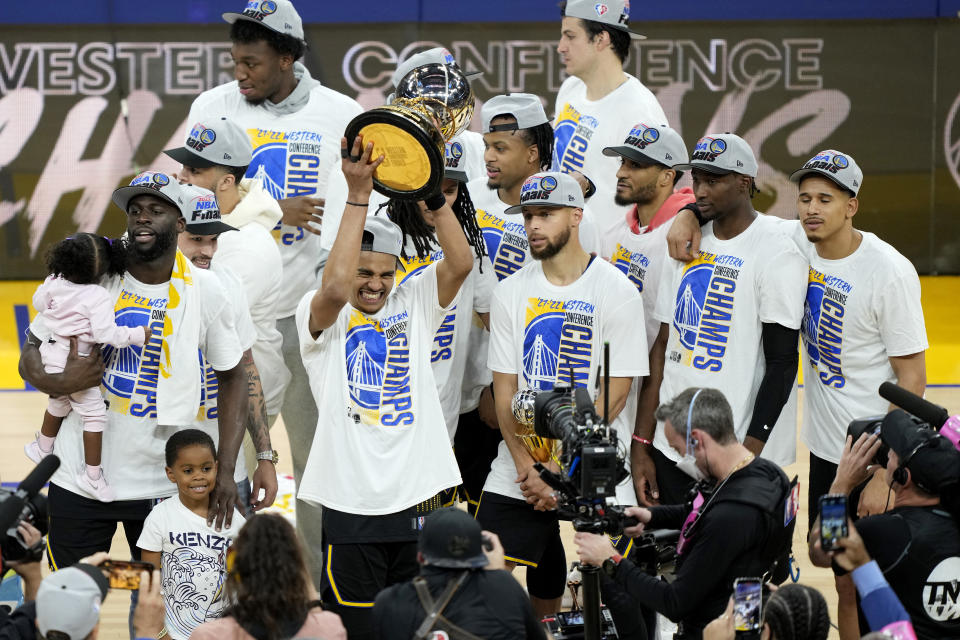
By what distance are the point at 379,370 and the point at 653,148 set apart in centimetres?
177

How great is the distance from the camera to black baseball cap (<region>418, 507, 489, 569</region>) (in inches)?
149

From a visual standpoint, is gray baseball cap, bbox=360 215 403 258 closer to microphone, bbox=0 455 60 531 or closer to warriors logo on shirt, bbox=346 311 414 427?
warriors logo on shirt, bbox=346 311 414 427

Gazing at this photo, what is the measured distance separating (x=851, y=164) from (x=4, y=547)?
3.77m

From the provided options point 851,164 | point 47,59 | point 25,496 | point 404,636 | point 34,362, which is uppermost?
point 47,59

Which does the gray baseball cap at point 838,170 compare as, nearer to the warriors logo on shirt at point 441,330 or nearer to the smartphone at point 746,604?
the warriors logo on shirt at point 441,330

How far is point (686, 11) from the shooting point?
13.0m

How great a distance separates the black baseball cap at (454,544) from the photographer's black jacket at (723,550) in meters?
0.78

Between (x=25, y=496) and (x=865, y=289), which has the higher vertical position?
(x=865, y=289)

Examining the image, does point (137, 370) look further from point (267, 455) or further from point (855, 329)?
point (855, 329)

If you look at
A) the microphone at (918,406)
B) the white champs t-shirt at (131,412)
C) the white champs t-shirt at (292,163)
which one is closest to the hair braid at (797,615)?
the microphone at (918,406)

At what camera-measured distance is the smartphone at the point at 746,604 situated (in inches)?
157

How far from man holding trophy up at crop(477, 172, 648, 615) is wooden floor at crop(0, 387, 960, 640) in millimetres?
1591

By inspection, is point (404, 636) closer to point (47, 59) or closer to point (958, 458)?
point (958, 458)

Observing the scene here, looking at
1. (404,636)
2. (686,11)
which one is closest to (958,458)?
(404,636)
